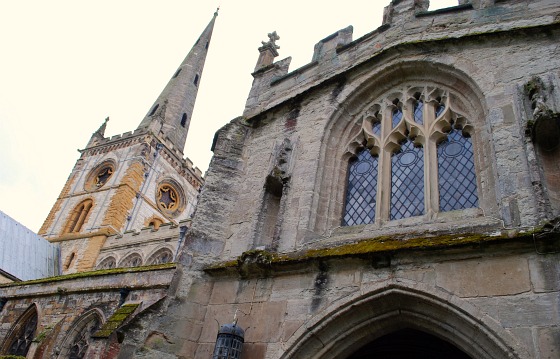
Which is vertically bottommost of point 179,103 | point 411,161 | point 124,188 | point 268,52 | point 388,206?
point 388,206

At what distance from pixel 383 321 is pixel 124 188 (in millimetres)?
27803

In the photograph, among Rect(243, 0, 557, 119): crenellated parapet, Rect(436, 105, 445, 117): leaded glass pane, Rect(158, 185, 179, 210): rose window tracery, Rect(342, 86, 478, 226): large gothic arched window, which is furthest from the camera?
Rect(158, 185, 179, 210): rose window tracery

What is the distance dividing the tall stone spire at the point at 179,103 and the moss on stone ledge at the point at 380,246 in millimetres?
30089

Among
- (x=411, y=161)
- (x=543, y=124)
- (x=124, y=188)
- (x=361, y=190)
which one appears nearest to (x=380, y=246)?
(x=361, y=190)

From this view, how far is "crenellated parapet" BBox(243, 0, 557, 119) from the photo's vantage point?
681cm

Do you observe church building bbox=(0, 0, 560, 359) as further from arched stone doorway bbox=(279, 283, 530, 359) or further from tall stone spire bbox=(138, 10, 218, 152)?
tall stone spire bbox=(138, 10, 218, 152)

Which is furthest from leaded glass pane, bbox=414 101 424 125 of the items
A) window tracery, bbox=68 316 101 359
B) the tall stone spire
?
the tall stone spire

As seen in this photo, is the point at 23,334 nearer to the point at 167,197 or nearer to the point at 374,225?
the point at 374,225

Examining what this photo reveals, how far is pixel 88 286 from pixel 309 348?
1228 centimetres

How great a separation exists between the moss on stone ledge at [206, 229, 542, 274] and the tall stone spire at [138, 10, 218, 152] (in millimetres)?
30089

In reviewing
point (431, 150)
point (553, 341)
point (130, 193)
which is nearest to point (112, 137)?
point (130, 193)

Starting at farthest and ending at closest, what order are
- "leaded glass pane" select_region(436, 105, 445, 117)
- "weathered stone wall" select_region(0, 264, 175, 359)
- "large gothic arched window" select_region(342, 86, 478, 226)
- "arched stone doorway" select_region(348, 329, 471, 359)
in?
"weathered stone wall" select_region(0, 264, 175, 359) → "leaded glass pane" select_region(436, 105, 445, 117) → "arched stone doorway" select_region(348, 329, 471, 359) → "large gothic arched window" select_region(342, 86, 478, 226)

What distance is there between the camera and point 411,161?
6.78 metres

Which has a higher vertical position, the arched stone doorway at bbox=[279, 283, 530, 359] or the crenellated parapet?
the crenellated parapet
